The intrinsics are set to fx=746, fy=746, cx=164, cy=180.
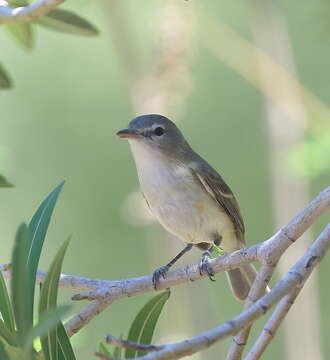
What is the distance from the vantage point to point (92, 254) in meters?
7.57

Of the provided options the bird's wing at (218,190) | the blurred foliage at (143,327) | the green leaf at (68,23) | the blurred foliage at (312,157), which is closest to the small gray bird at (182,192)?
the bird's wing at (218,190)

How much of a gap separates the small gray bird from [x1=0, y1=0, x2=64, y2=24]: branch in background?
1375 mm

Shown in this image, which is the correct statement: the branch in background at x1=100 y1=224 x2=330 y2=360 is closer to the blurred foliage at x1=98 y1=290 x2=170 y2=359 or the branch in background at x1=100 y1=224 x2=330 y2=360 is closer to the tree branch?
the tree branch

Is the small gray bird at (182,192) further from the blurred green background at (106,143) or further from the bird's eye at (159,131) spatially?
the blurred green background at (106,143)

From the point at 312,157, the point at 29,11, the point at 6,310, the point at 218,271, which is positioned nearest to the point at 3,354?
the point at 6,310

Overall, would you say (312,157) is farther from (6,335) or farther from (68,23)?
(6,335)

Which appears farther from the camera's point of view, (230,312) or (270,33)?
(230,312)

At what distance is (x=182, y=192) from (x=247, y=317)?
2177 mm

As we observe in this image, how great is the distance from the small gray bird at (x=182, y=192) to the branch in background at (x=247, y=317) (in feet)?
5.71

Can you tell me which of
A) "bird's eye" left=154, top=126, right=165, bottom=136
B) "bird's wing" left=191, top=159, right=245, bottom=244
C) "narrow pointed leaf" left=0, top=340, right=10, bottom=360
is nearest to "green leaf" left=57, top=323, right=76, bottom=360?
"narrow pointed leaf" left=0, top=340, right=10, bottom=360

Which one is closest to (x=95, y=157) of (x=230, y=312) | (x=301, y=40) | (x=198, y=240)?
→ (x=230, y=312)

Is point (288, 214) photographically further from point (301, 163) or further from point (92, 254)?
point (92, 254)

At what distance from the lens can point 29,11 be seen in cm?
233

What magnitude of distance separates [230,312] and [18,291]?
5500mm
